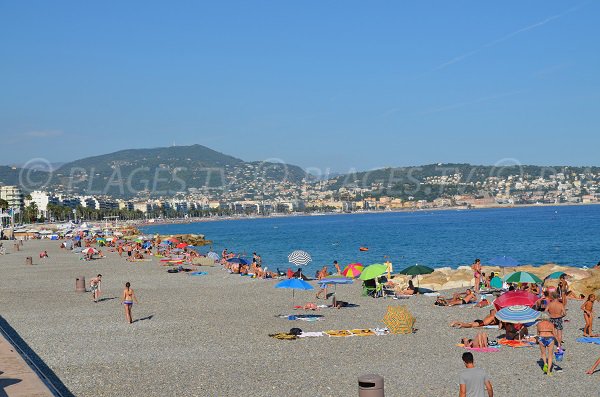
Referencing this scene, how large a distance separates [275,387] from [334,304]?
35.2 feet

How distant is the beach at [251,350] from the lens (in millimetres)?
11734

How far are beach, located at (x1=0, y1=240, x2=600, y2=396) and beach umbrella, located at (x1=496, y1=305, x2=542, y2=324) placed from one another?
2.02ft

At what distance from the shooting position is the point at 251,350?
15023mm

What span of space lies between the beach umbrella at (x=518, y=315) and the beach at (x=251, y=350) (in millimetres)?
617

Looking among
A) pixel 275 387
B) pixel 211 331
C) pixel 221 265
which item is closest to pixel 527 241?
pixel 221 265

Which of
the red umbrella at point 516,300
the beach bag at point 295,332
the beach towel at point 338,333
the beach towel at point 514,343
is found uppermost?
the red umbrella at point 516,300

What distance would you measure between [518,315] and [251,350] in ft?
18.8

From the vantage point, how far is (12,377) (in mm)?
10070

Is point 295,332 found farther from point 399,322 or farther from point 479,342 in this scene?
point 479,342

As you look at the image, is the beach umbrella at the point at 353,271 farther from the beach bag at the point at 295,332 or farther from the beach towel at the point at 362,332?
the beach bag at the point at 295,332

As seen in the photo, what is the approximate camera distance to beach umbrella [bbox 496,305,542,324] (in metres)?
14.6

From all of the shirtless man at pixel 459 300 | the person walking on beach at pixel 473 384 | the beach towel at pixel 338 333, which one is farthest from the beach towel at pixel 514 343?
the person walking on beach at pixel 473 384

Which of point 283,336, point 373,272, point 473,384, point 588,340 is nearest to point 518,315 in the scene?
point 588,340

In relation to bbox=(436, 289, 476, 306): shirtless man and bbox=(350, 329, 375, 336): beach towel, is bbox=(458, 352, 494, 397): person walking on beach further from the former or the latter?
bbox=(436, 289, 476, 306): shirtless man
